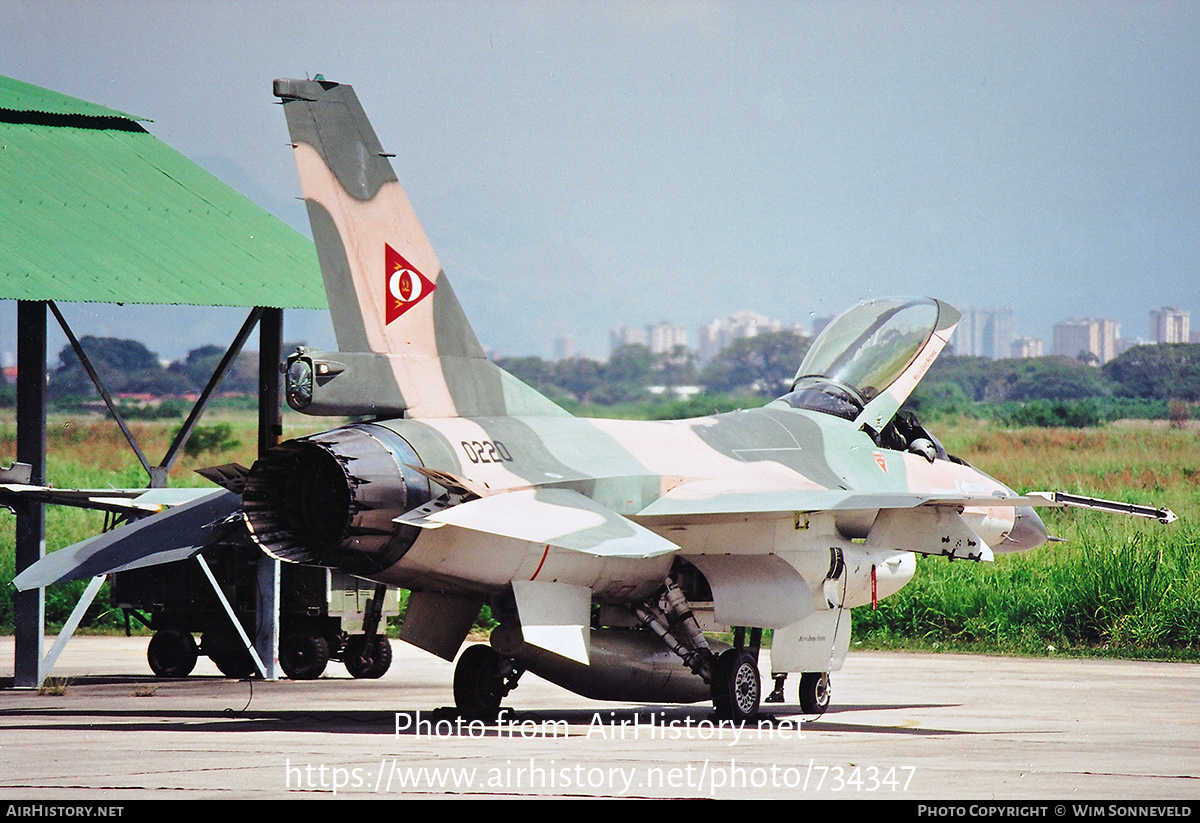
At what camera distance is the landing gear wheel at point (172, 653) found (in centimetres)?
1748

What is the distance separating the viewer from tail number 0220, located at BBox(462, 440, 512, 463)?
11.0 m

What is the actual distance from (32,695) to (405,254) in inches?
240

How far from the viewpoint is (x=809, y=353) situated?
1493cm

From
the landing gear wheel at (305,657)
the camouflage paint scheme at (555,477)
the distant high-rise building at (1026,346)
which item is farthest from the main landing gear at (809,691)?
the distant high-rise building at (1026,346)

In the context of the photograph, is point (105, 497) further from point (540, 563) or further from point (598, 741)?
point (598, 741)

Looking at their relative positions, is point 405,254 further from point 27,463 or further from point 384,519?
point 27,463

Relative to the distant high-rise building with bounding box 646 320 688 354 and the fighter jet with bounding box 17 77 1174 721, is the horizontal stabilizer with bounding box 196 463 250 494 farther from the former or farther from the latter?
the distant high-rise building with bounding box 646 320 688 354

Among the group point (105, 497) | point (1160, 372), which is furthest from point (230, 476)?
point (1160, 372)

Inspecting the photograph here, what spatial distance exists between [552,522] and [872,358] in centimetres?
514

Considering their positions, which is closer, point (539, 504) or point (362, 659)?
point (539, 504)

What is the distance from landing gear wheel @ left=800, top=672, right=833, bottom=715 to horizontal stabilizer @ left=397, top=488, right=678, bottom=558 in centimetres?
326

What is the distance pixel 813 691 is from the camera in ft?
44.1
